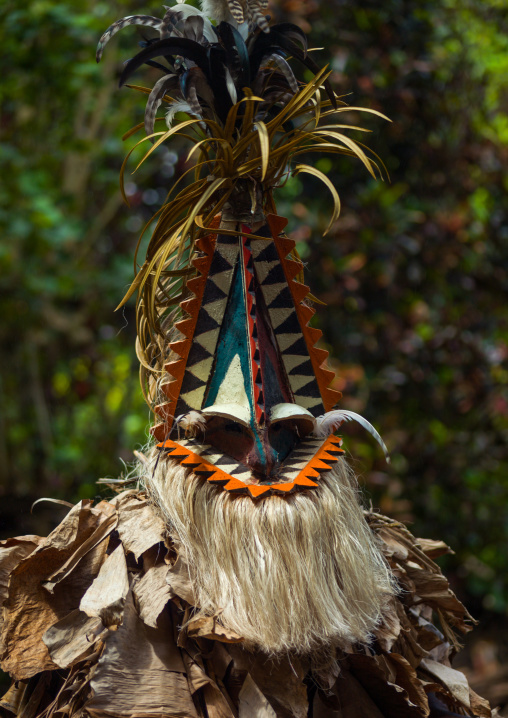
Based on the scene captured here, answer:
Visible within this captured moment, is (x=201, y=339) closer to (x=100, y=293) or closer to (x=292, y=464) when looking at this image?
(x=292, y=464)

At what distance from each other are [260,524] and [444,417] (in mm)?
1413

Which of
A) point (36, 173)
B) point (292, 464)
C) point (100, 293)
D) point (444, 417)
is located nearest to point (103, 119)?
point (36, 173)

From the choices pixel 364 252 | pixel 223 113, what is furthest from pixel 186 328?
pixel 364 252

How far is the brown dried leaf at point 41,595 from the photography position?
714mm

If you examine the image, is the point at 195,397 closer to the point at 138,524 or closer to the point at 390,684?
the point at 138,524

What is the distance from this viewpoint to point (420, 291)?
1957 mm

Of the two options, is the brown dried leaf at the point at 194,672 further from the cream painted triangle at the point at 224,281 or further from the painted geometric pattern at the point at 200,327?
the cream painted triangle at the point at 224,281

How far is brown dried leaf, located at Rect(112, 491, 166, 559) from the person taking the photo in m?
0.73

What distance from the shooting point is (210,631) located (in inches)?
25.8

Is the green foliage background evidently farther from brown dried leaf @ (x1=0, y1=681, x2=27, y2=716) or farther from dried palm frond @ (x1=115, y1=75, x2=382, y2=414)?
dried palm frond @ (x1=115, y1=75, x2=382, y2=414)

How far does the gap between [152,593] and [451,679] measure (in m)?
0.38

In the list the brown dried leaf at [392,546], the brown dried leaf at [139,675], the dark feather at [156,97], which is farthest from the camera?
the brown dried leaf at [392,546]

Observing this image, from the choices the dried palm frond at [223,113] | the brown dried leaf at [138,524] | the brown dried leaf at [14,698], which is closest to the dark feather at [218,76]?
the dried palm frond at [223,113]

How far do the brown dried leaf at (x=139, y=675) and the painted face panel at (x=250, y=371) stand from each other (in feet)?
0.53
